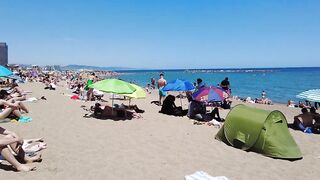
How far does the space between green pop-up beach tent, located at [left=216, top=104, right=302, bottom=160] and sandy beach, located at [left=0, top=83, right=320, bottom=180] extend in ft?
0.78

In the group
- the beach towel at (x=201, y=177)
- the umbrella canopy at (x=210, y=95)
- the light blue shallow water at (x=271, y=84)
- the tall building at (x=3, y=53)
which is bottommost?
the light blue shallow water at (x=271, y=84)

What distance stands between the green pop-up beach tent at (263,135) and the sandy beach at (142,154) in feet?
0.78

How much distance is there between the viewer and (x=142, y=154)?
7.59 meters

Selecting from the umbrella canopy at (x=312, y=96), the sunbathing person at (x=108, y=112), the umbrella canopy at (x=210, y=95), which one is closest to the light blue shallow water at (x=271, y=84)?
the umbrella canopy at (x=312, y=96)

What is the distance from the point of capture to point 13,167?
20.2 ft

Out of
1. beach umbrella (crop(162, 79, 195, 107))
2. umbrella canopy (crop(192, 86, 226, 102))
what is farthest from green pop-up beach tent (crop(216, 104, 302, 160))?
beach umbrella (crop(162, 79, 195, 107))

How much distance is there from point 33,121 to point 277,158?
7.19 metres

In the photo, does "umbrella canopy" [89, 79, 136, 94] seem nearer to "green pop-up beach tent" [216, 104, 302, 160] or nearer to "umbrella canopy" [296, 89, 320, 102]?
"green pop-up beach tent" [216, 104, 302, 160]

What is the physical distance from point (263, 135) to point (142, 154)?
292cm

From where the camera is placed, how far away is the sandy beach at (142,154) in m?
6.34

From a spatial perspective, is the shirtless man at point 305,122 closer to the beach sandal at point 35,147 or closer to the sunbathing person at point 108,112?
the sunbathing person at point 108,112

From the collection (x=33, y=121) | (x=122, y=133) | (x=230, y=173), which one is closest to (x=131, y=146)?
(x=122, y=133)

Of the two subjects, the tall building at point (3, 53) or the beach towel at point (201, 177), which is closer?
the beach towel at point (201, 177)

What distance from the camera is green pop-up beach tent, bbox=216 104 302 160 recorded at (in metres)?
8.07
